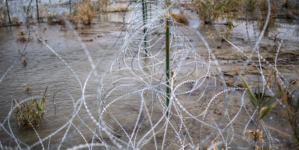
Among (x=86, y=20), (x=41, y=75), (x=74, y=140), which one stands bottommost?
(x=74, y=140)

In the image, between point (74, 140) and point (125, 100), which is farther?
point (125, 100)

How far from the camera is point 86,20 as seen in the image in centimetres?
1003

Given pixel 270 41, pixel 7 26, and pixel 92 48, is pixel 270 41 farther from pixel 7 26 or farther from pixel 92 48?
pixel 7 26

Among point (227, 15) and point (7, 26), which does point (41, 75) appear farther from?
point (227, 15)

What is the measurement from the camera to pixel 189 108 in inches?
121

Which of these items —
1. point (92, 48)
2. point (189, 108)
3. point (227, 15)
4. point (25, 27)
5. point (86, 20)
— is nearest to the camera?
point (189, 108)

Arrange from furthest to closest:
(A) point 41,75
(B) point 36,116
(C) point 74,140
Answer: (A) point 41,75
(B) point 36,116
(C) point 74,140

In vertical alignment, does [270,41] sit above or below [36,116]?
above

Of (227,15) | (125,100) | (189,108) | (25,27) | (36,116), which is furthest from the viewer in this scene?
(227,15)

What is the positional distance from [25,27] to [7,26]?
69cm

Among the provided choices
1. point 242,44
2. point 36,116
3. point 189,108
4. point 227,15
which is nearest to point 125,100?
point 189,108

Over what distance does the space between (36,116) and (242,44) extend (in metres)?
5.23

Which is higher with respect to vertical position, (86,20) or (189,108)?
(86,20)

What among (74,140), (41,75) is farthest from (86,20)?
(74,140)
